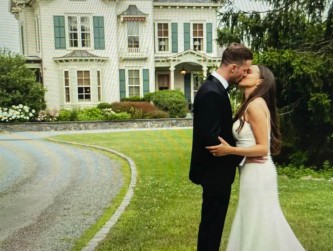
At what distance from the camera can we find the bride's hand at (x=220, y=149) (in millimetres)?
3262

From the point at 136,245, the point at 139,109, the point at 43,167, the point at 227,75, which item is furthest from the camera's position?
the point at 139,109

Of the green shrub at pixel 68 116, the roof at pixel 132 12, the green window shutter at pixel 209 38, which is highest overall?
the roof at pixel 132 12

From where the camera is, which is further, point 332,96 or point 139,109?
point 139,109

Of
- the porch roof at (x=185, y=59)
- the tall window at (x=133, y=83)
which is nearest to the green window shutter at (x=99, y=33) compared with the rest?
the tall window at (x=133, y=83)

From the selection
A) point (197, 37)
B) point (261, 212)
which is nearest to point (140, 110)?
point (197, 37)

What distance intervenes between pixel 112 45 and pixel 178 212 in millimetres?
25171

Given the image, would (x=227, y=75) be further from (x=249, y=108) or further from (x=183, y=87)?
(x=183, y=87)

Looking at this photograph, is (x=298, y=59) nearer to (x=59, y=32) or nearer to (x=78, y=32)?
(x=78, y=32)

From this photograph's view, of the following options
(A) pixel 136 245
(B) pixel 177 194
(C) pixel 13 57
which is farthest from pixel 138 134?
(A) pixel 136 245

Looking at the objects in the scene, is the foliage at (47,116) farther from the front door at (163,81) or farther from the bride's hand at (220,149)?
the bride's hand at (220,149)

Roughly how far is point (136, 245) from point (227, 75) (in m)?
2.57

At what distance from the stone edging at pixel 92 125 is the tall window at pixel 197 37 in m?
10.3

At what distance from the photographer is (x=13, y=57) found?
25516mm

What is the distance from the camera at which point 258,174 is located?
360 centimetres
